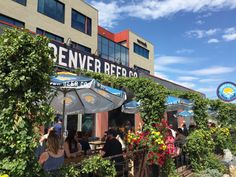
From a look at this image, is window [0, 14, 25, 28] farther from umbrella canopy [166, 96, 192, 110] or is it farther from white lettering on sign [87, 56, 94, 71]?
umbrella canopy [166, 96, 192, 110]

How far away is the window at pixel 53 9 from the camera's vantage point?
24.4 meters

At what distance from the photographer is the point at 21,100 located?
148 inches

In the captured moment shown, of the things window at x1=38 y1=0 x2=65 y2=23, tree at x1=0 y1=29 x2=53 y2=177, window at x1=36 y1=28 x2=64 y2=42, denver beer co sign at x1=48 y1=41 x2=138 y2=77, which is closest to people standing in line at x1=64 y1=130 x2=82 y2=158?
tree at x1=0 y1=29 x2=53 y2=177

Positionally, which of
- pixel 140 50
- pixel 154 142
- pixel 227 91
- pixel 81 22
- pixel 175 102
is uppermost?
pixel 140 50

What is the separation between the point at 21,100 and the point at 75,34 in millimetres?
24996

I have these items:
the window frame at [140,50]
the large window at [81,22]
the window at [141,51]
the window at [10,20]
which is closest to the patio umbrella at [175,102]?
the window at [10,20]

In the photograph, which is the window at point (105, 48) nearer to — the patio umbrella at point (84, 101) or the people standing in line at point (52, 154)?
the patio umbrella at point (84, 101)

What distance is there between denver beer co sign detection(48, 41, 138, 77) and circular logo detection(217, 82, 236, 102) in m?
7.50

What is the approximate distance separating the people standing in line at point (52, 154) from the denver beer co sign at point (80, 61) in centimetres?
494

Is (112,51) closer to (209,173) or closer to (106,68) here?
Answer: (106,68)

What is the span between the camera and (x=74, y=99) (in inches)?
354

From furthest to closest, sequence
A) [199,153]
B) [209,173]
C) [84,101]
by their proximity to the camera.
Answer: [199,153] < [84,101] < [209,173]

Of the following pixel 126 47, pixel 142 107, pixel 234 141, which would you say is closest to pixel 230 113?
pixel 234 141

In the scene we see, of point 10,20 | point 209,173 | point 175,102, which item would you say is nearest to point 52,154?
point 175,102
